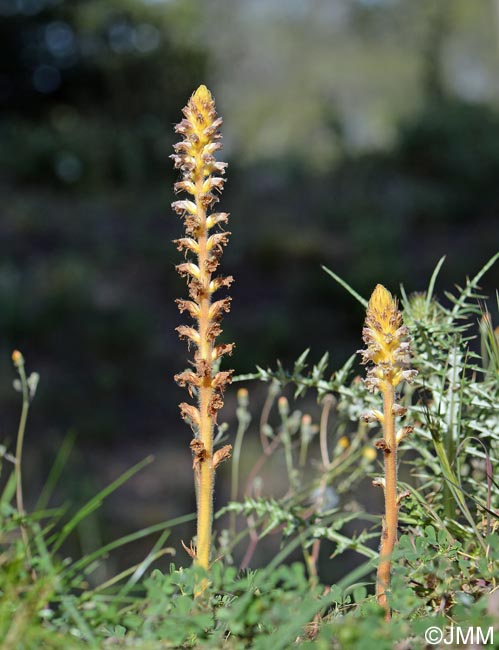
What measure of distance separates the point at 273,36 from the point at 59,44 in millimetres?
14325

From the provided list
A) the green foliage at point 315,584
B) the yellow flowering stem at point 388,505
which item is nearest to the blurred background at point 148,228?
the green foliage at point 315,584

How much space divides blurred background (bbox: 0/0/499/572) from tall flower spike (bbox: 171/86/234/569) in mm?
2537

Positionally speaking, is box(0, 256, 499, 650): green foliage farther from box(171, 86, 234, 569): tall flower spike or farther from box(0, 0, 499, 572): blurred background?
box(0, 0, 499, 572): blurred background

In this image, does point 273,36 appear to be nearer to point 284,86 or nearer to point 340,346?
point 284,86

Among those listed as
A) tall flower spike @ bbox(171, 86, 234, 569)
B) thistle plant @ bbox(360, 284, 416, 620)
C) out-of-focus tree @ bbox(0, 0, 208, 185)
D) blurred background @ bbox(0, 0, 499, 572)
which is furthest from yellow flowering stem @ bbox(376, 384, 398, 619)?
out-of-focus tree @ bbox(0, 0, 208, 185)

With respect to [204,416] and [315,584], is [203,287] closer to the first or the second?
[204,416]

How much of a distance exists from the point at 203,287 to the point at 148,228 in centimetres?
752

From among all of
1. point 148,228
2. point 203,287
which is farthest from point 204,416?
point 148,228

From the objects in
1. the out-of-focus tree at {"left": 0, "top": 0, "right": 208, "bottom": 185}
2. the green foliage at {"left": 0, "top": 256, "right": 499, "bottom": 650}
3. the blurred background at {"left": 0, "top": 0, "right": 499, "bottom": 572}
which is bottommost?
the green foliage at {"left": 0, "top": 256, "right": 499, "bottom": 650}

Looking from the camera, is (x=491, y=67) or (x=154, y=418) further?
(x=491, y=67)

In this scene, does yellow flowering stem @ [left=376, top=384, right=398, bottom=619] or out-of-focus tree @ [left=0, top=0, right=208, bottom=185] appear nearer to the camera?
yellow flowering stem @ [left=376, top=384, right=398, bottom=619]

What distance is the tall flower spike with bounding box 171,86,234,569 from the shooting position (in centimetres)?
96

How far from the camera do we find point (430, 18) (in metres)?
22.3

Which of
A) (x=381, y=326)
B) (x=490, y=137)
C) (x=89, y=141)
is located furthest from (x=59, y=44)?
(x=381, y=326)
